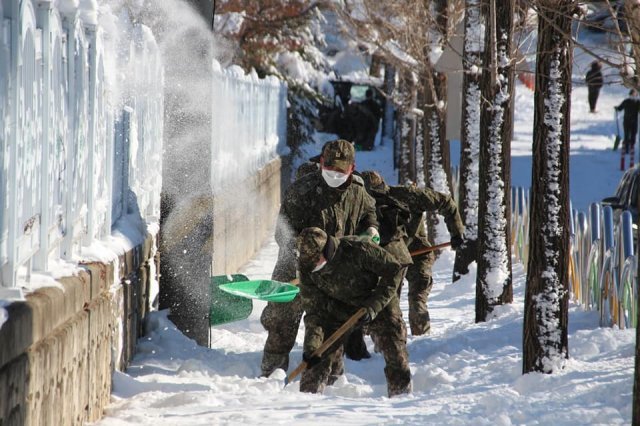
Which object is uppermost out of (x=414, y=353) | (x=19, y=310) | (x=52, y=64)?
(x=52, y=64)

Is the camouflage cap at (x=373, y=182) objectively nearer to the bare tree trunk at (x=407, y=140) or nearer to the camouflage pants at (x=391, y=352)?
the camouflage pants at (x=391, y=352)

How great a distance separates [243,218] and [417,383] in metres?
7.74

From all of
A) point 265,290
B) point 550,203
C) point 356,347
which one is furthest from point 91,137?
point 356,347

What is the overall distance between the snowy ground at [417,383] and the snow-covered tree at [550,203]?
0.27m

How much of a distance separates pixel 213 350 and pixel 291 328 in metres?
0.67

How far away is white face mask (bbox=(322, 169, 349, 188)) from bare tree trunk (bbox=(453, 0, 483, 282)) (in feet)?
16.9

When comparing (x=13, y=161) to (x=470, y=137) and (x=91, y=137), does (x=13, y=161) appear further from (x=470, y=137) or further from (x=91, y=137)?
(x=470, y=137)

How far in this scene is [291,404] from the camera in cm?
685

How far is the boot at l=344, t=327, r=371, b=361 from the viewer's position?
9.86m

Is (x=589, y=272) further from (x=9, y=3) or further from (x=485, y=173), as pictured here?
(x=9, y=3)

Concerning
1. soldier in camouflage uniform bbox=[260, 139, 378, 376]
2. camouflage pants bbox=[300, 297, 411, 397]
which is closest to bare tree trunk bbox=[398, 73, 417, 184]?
soldier in camouflage uniform bbox=[260, 139, 378, 376]

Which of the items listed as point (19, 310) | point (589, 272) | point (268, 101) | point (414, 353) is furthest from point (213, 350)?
point (268, 101)

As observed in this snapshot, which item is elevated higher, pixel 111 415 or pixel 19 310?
pixel 19 310

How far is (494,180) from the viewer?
11594 millimetres
